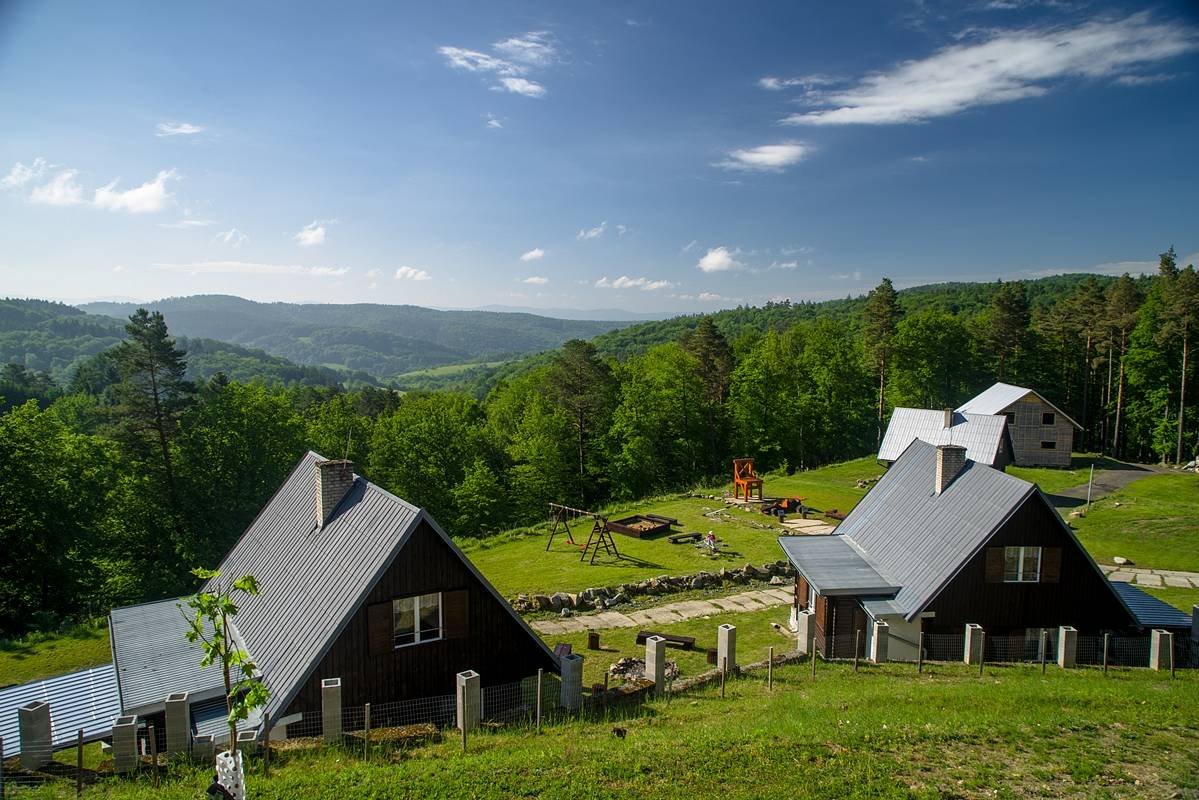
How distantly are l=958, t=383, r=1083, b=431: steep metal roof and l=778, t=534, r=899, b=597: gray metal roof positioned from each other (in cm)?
3204

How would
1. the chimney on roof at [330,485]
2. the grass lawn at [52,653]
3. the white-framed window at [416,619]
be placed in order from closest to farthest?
the white-framed window at [416,619], the chimney on roof at [330,485], the grass lawn at [52,653]

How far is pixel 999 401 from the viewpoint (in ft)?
163

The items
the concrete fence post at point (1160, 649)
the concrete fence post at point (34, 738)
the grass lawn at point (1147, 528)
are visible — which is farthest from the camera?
the grass lawn at point (1147, 528)

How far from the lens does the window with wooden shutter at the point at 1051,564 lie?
18188 millimetres

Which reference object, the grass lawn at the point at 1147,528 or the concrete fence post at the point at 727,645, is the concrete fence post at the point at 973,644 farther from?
the grass lawn at the point at 1147,528

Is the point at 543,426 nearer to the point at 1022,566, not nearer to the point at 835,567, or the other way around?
the point at 835,567

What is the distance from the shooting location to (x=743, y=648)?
20156 millimetres

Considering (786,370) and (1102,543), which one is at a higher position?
(786,370)

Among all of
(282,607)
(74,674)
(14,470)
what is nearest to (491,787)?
(282,607)

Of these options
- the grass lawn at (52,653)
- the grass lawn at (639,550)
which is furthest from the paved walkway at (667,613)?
the grass lawn at (52,653)

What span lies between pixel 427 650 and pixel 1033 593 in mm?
16046

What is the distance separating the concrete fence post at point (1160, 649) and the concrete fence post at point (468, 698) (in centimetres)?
1752

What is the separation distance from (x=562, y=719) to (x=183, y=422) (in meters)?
35.6

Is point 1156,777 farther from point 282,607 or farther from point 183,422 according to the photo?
point 183,422
